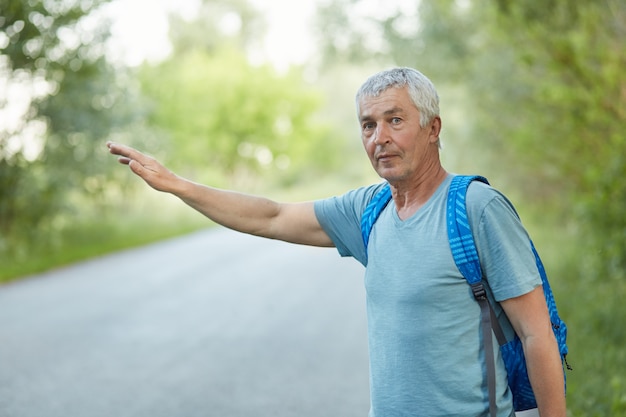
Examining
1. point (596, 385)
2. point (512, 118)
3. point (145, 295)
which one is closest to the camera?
point (596, 385)

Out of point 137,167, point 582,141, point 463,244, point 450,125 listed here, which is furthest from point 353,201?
point 450,125

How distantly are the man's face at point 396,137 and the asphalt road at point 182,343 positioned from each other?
12.8 ft

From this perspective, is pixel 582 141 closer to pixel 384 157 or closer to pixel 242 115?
pixel 384 157

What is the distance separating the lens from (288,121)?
2183 inches

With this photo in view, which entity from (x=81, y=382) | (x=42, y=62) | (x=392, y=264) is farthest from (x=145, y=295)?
(x=392, y=264)

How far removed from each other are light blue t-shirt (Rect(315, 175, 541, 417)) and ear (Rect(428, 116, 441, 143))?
244 mm

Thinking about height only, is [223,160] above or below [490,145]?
above

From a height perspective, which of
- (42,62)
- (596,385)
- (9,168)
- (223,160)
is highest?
(223,160)

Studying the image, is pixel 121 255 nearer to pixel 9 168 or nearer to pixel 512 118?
pixel 9 168

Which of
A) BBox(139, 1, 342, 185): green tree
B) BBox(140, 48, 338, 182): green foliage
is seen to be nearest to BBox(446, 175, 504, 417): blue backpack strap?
BBox(139, 1, 342, 185): green tree

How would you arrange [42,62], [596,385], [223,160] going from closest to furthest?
[596,385] → [42,62] → [223,160]

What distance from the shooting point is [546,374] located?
8.68ft

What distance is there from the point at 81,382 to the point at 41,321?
10.1ft

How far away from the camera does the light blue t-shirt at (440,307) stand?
2578 millimetres
